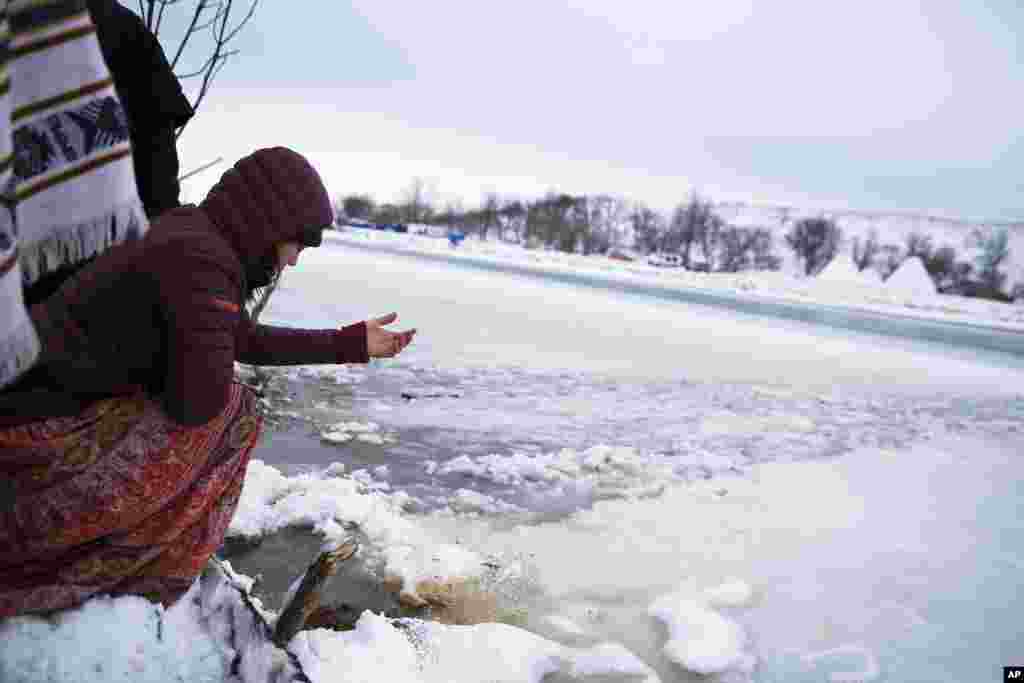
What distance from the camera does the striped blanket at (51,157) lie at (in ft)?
3.12

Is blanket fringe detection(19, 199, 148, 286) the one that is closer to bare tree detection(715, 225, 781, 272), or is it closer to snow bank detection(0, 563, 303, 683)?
snow bank detection(0, 563, 303, 683)

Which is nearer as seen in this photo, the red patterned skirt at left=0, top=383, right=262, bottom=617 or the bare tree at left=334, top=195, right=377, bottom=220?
the red patterned skirt at left=0, top=383, right=262, bottom=617

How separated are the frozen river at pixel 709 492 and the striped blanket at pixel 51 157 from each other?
1854 mm

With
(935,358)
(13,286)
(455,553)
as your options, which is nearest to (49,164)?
(13,286)

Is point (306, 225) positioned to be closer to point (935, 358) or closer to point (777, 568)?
point (777, 568)

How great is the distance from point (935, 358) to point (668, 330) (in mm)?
4537

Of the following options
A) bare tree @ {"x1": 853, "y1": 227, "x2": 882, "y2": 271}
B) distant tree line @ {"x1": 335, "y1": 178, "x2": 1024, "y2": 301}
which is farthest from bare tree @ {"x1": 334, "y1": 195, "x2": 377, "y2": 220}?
bare tree @ {"x1": 853, "y1": 227, "x2": 882, "y2": 271}

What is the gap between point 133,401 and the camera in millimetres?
1333

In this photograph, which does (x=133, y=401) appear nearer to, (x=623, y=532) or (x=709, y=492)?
(x=623, y=532)

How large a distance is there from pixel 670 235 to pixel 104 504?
7183 centimetres

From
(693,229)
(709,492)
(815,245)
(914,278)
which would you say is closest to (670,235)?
(693,229)

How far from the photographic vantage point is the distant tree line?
65.3 metres

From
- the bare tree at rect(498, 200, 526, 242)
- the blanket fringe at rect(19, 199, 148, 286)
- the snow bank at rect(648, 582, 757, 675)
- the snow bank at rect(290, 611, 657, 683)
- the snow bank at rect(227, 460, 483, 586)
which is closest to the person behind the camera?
the blanket fringe at rect(19, 199, 148, 286)

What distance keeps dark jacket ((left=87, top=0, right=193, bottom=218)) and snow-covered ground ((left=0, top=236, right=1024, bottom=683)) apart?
124 cm
